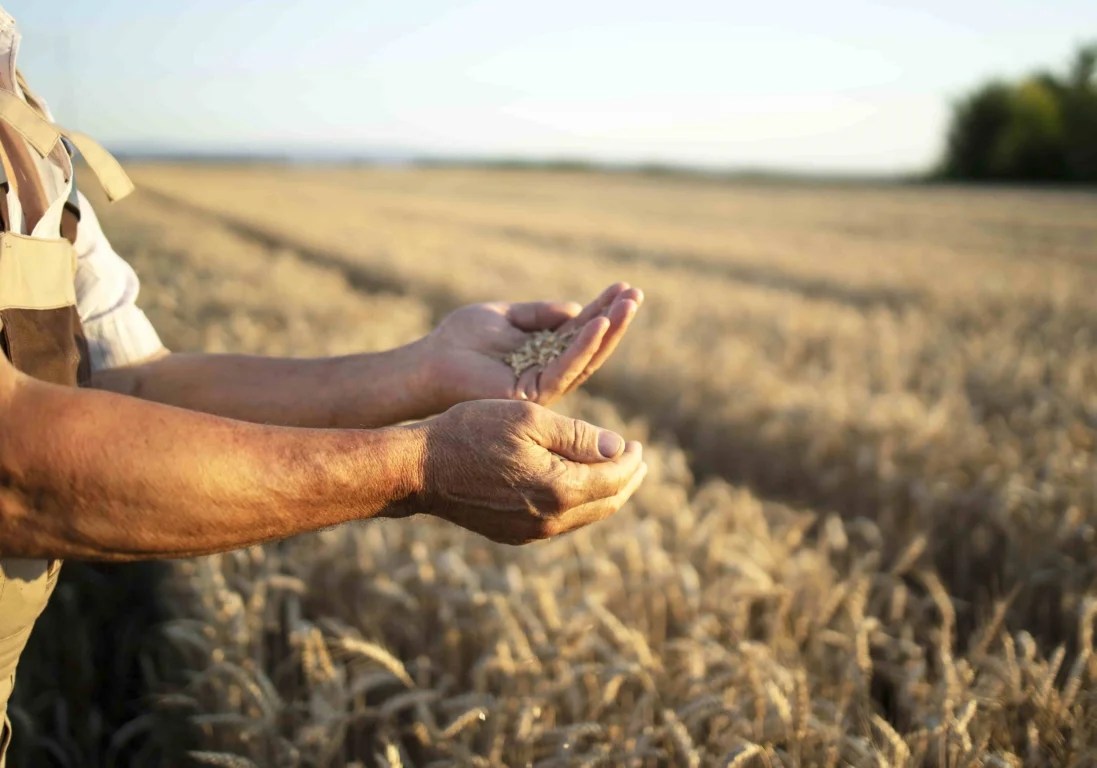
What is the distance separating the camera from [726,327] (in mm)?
6543

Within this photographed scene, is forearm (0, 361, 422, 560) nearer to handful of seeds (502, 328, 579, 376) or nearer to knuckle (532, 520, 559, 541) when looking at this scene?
knuckle (532, 520, 559, 541)

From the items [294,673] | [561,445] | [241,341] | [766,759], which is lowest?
[294,673]

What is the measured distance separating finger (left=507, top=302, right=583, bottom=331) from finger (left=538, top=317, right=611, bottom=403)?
0.24 m

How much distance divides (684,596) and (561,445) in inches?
51.8

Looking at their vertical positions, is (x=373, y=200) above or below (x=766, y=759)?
above

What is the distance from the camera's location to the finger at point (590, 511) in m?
1.31

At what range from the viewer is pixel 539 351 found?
5.72 ft

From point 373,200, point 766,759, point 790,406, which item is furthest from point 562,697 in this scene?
point 373,200

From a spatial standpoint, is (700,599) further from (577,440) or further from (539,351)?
(577,440)

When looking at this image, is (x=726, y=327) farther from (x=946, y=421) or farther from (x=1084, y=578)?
(x=1084, y=578)

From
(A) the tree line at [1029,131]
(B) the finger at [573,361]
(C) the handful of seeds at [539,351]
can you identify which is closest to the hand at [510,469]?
(B) the finger at [573,361]

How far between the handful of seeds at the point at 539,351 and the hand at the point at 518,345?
0.02 metres

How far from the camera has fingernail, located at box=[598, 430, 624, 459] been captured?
4.33ft

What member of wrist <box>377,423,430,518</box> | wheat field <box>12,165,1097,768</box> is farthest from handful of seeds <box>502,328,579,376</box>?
wheat field <box>12,165,1097,768</box>
